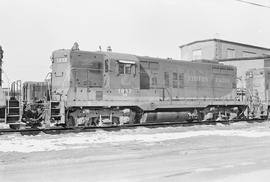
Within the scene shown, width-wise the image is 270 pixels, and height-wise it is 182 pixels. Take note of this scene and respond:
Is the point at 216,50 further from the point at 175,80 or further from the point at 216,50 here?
the point at 175,80

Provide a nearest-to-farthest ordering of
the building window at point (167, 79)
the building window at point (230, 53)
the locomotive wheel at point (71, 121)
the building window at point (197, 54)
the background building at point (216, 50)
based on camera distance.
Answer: the locomotive wheel at point (71, 121) → the building window at point (167, 79) → the background building at point (216, 50) → the building window at point (230, 53) → the building window at point (197, 54)

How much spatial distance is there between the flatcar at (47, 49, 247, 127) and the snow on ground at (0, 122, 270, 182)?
10.0ft

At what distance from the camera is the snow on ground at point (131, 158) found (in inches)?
299

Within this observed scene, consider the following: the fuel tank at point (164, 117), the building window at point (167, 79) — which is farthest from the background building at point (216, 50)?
the building window at point (167, 79)

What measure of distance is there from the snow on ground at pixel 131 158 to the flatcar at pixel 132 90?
3.05 m

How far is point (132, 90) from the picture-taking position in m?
19.2

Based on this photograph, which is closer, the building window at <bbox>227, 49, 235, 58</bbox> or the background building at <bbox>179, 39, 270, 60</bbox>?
the background building at <bbox>179, 39, 270, 60</bbox>

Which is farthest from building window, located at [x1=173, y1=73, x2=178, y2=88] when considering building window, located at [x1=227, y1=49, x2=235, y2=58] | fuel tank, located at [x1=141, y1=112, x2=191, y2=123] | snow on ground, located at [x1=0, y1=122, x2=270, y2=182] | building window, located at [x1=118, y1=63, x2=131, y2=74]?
building window, located at [x1=227, y1=49, x2=235, y2=58]

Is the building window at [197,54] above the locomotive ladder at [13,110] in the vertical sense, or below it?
above

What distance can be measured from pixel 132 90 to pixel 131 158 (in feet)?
31.6

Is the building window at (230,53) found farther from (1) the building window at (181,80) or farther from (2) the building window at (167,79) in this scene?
(2) the building window at (167,79)

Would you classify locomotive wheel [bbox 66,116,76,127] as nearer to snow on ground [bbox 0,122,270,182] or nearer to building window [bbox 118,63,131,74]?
snow on ground [bbox 0,122,270,182]

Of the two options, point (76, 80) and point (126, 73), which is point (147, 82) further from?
point (76, 80)

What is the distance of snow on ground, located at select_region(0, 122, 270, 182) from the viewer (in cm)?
759
